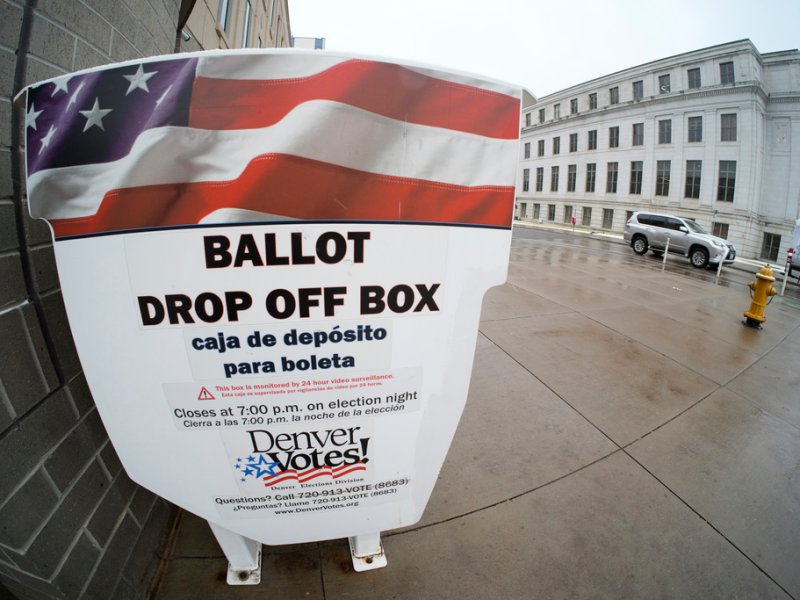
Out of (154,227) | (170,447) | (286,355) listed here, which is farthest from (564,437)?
(154,227)

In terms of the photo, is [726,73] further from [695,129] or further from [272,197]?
[272,197]

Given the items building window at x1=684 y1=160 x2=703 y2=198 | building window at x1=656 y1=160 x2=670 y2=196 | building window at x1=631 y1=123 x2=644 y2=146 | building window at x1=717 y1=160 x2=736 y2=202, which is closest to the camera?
building window at x1=717 y1=160 x2=736 y2=202

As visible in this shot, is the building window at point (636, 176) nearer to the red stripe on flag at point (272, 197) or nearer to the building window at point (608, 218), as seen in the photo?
the building window at point (608, 218)

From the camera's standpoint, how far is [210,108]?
991 millimetres

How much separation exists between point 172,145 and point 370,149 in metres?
0.57

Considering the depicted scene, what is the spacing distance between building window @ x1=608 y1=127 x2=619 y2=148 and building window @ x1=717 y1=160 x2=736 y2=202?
9.07 meters

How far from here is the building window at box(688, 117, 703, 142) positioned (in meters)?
28.4

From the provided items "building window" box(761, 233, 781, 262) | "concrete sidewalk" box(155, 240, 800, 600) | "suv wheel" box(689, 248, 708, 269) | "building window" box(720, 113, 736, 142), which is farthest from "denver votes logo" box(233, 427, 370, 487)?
"building window" box(720, 113, 736, 142)

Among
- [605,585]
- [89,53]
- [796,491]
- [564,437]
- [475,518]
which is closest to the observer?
[89,53]

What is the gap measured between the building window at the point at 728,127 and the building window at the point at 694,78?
4.08 meters

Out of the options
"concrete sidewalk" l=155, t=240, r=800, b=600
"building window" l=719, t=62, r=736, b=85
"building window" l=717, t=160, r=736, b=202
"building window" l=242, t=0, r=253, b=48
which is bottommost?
"concrete sidewalk" l=155, t=240, r=800, b=600

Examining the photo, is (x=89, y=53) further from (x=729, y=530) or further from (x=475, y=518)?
(x=729, y=530)

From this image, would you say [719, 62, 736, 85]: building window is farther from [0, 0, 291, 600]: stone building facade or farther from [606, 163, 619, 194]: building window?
[0, 0, 291, 600]: stone building facade

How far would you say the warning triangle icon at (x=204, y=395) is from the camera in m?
1.19
